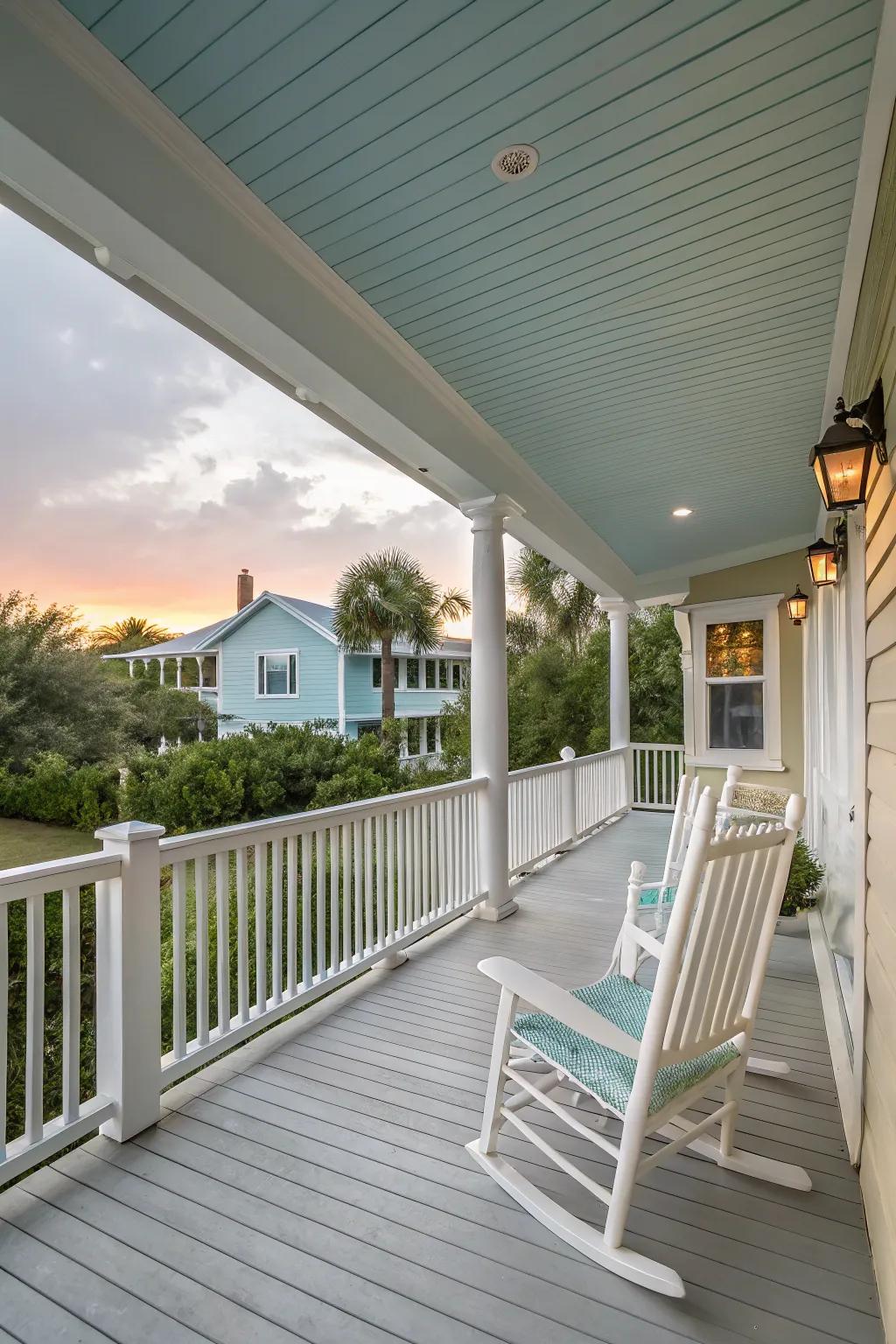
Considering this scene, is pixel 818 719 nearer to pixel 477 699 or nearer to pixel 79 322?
pixel 477 699

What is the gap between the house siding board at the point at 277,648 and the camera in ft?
50.1

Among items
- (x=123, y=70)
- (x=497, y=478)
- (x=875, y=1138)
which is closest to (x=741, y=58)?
(x=123, y=70)

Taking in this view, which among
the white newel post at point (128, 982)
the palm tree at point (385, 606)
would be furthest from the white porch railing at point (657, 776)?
the white newel post at point (128, 982)

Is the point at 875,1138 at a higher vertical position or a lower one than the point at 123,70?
lower

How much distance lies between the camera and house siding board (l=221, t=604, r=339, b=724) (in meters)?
15.3

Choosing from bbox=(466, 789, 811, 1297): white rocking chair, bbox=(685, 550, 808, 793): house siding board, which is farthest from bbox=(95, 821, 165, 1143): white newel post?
bbox=(685, 550, 808, 793): house siding board

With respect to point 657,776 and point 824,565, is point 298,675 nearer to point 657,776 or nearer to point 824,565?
point 657,776

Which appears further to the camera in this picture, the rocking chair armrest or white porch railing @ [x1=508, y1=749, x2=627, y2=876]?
white porch railing @ [x1=508, y1=749, x2=627, y2=876]

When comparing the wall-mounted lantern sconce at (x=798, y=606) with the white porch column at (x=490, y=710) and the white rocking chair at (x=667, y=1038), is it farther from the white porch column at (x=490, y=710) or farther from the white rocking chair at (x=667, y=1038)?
the white rocking chair at (x=667, y=1038)

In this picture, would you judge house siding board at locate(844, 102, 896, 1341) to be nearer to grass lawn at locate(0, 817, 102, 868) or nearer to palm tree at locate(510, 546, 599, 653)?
grass lawn at locate(0, 817, 102, 868)

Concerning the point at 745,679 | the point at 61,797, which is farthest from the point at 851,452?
the point at 61,797

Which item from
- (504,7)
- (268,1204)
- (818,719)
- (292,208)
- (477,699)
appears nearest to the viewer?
(504,7)

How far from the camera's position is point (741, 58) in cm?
170

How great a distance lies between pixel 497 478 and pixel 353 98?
2.46m
